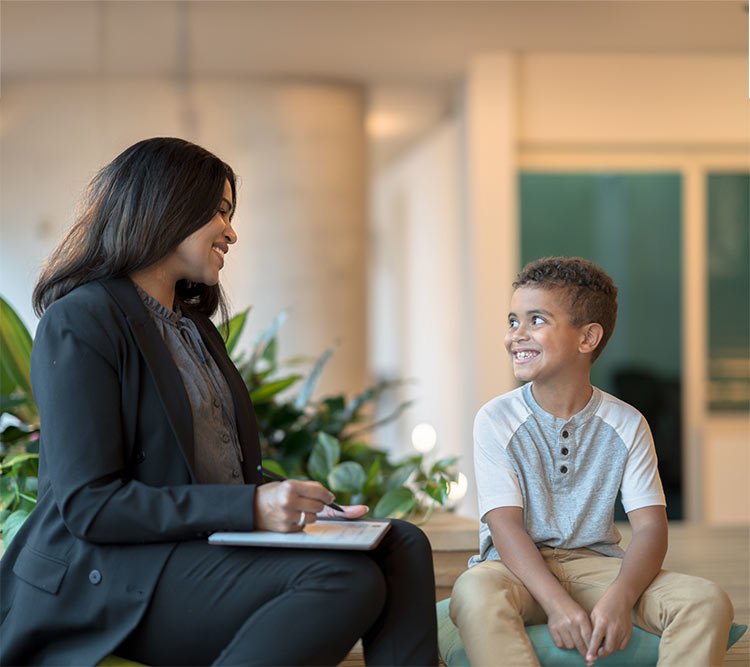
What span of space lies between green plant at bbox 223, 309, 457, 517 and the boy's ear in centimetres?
74

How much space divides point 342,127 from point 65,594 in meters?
4.90

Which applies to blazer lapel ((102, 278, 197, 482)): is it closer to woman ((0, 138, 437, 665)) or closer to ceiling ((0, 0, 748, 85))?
woman ((0, 138, 437, 665))

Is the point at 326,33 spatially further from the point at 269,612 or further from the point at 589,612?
the point at 269,612

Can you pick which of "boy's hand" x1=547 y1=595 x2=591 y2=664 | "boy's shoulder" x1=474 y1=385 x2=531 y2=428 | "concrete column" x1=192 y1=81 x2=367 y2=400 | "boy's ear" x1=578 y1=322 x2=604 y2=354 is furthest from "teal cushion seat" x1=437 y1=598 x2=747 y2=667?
"concrete column" x1=192 y1=81 x2=367 y2=400

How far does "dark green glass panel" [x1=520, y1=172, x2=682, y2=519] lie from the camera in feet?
19.8

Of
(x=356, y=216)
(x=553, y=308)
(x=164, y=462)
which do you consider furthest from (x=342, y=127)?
(x=164, y=462)

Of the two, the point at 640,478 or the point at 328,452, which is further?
the point at 328,452

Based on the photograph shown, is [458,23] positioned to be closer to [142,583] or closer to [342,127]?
[342,127]

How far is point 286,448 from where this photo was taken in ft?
11.3

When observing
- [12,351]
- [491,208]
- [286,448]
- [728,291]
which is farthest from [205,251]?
[728,291]

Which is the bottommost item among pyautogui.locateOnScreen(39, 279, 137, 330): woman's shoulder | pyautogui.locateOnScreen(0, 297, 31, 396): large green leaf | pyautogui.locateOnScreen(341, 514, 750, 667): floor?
pyautogui.locateOnScreen(341, 514, 750, 667): floor

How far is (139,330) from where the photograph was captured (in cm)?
166

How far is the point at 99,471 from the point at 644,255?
4931 millimetres

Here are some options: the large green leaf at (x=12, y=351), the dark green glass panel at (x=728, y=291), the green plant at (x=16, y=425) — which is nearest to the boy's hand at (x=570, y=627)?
the green plant at (x=16, y=425)
